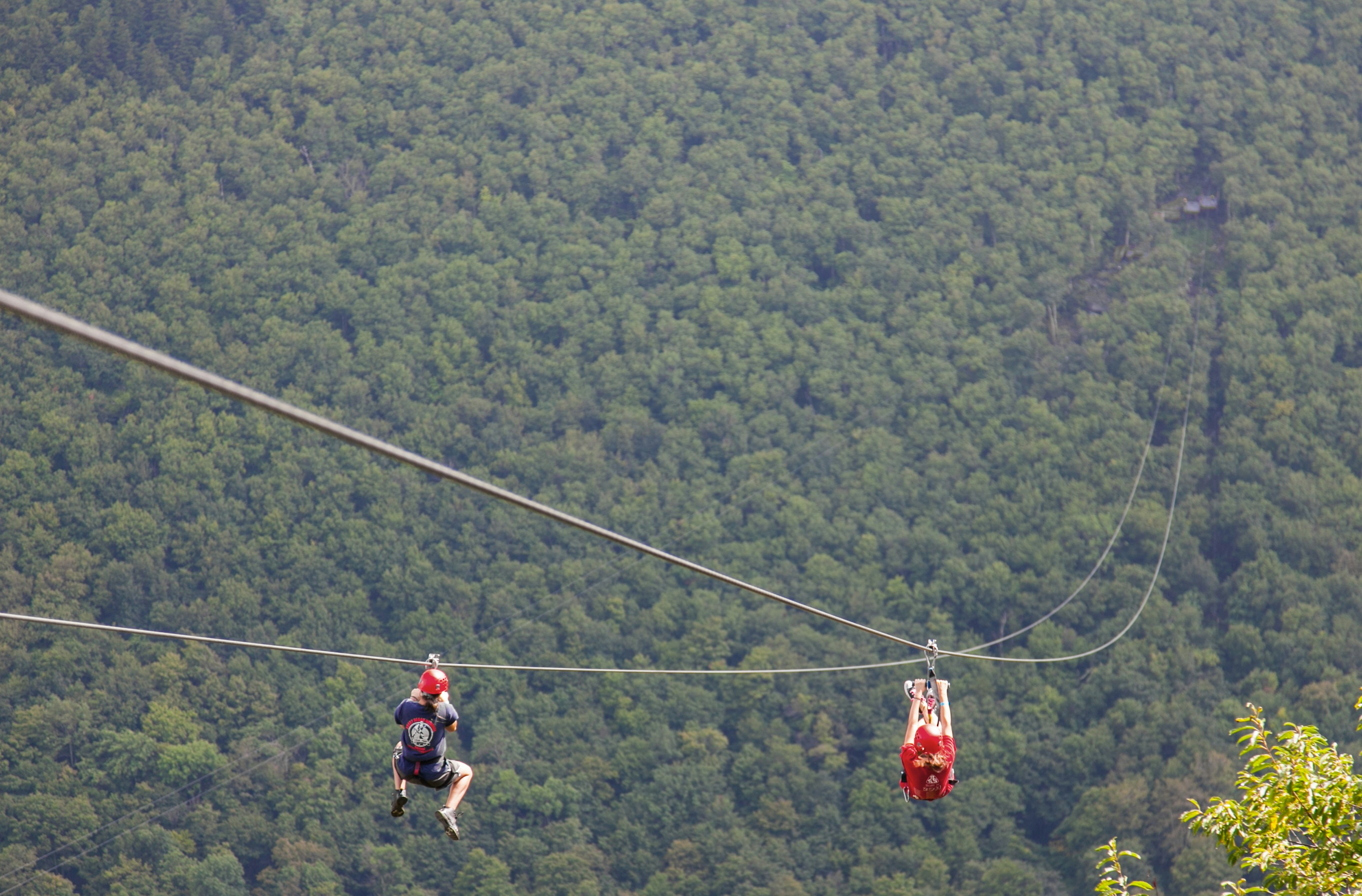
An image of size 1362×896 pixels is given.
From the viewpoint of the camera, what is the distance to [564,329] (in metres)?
85.9

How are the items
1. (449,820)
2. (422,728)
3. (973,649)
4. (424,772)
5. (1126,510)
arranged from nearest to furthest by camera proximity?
(422,728)
(424,772)
(449,820)
(973,649)
(1126,510)

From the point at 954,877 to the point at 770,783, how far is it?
924 cm

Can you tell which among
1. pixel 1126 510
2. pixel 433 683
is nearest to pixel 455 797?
pixel 433 683

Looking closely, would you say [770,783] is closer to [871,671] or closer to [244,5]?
[871,671]

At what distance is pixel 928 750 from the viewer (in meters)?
12.0

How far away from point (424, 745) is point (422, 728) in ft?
0.44

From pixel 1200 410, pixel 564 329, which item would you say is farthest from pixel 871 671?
pixel 564 329

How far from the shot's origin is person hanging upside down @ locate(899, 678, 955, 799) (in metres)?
11.9

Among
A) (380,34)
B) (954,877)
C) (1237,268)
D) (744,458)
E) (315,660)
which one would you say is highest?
(380,34)

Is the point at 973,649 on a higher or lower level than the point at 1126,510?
lower

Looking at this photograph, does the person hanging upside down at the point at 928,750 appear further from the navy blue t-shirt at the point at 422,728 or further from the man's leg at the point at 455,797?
the navy blue t-shirt at the point at 422,728

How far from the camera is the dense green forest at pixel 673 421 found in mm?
63656

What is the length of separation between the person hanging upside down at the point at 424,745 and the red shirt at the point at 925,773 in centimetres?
382

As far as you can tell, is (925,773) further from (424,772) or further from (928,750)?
(424,772)
